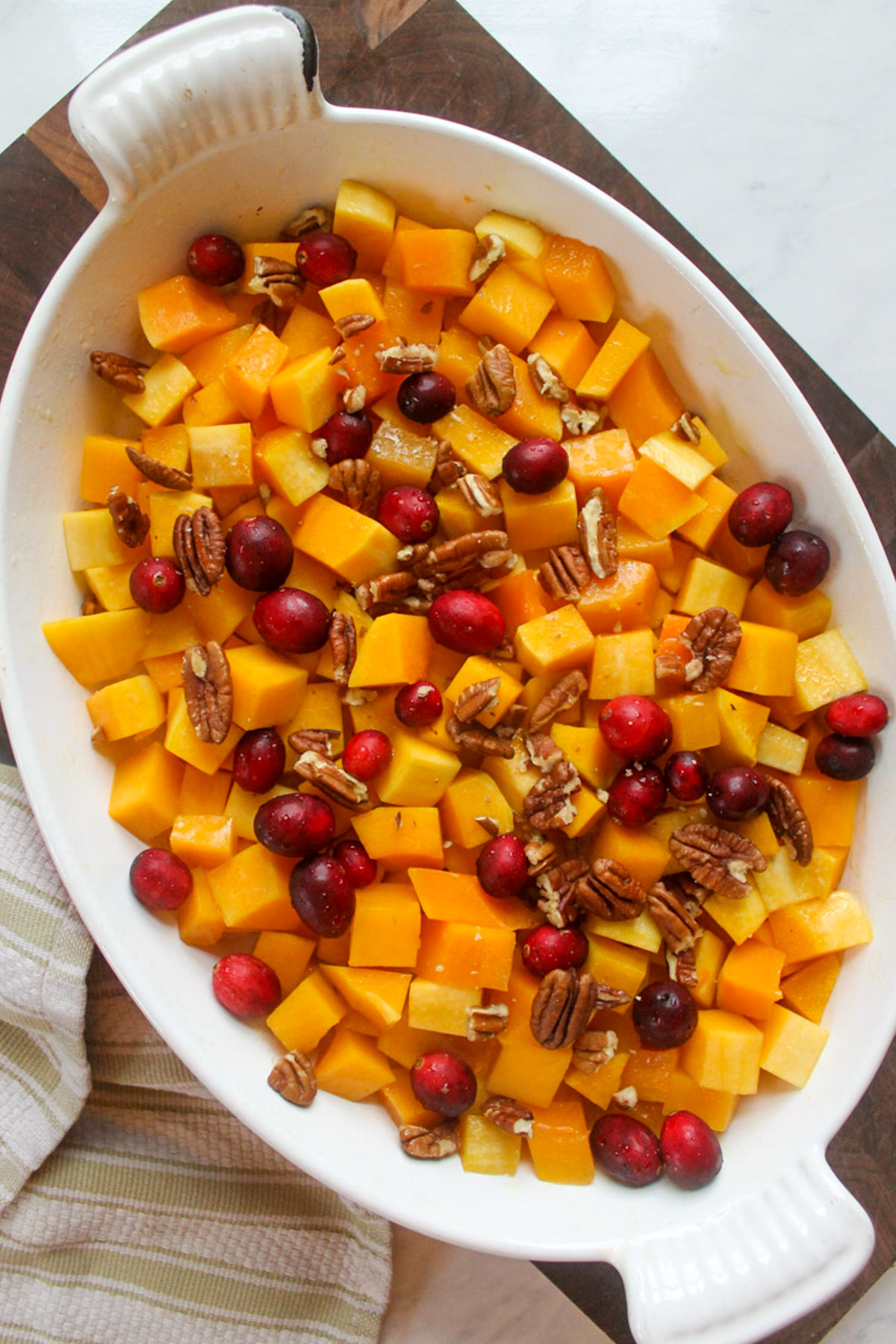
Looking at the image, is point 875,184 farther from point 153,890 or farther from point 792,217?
point 153,890

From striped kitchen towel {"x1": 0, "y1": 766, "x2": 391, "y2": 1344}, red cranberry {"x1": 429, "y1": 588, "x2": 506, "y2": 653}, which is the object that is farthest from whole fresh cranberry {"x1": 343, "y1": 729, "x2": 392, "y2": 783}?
striped kitchen towel {"x1": 0, "y1": 766, "x2": 391, "y2": 1344}

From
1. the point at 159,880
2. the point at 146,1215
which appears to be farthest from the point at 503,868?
the point at 146,1215

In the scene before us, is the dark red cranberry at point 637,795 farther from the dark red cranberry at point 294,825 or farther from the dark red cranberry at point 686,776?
the dark red cranberry at point 294,825

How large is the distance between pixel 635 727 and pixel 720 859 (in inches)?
8.9

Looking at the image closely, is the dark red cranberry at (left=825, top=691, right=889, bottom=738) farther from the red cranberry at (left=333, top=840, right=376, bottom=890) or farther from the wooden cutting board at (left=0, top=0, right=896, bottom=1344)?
the red cranberry at (left=333, top=840, right=376, bottom=890)

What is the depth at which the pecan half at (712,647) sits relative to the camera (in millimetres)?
1403

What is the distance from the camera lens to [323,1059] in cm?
143

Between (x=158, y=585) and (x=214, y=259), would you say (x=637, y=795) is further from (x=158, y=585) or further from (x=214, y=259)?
(x=214, y=259)

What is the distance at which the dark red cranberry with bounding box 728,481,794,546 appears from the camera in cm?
142

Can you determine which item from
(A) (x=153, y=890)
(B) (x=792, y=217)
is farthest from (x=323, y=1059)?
(B) (x=792, y=217)

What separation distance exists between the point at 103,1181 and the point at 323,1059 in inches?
18.7

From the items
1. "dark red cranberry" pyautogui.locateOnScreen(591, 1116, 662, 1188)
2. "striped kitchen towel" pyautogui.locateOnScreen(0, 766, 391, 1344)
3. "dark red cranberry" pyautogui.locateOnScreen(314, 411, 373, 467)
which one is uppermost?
"dark red cranberry" pyautogui.locateOnScreen(314, 411, 373, 467)

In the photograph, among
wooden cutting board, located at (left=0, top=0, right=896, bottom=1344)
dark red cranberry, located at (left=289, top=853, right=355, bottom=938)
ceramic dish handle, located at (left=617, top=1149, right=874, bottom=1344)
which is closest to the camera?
ceramic dish handle, located at (left=617, top=1149, right=874, bottom=1344)

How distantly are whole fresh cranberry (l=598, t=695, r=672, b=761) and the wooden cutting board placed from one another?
1.77 feet
